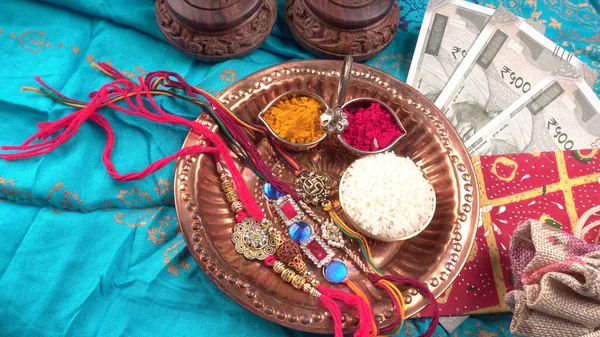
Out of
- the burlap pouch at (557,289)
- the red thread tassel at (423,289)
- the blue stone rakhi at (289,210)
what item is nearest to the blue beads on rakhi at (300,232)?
the blue stone rakhi at (289,210)

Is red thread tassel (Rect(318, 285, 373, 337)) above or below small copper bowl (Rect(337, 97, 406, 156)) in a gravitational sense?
below

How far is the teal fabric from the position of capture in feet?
2.46

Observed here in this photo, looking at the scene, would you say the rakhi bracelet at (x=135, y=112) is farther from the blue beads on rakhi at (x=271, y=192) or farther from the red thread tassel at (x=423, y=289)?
the red thread tassel at (x=423, y=289)

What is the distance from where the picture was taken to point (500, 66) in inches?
39.3

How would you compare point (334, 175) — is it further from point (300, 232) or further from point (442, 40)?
point (442, 40)

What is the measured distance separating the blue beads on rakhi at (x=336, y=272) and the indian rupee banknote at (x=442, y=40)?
46 cm

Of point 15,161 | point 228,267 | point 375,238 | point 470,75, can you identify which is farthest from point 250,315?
point 470,75

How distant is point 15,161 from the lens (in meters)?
0.83

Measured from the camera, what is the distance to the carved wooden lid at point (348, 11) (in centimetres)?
87

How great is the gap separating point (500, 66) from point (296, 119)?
556 mm

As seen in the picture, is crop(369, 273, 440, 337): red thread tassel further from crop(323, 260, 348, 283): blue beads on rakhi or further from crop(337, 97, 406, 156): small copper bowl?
crop(337, 97, 406, 156): small copper bowl

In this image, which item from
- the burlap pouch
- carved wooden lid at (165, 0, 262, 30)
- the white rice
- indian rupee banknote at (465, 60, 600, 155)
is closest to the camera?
the burlap pouch

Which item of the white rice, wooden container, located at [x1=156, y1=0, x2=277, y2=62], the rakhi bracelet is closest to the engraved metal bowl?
the white rice

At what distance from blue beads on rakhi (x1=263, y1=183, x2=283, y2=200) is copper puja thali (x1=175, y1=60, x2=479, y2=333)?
0.03 metres
